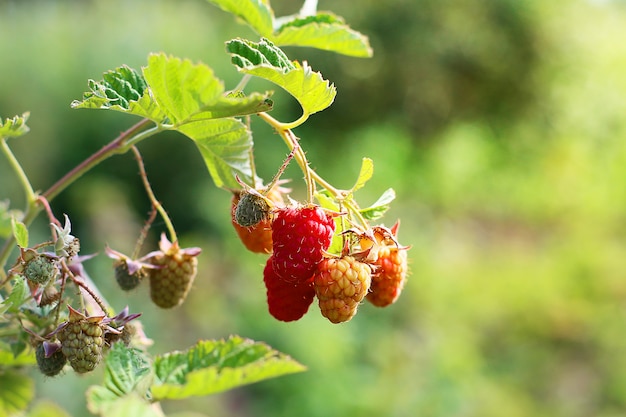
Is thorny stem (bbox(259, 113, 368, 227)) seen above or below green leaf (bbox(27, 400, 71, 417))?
above

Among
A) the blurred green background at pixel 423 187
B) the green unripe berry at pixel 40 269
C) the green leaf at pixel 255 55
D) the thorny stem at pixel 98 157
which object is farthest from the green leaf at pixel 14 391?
the blurred green background at pixel 423 187

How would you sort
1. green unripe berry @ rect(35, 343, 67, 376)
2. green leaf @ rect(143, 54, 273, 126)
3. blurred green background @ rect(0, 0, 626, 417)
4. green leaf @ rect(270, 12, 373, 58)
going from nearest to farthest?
green leaf @ rect(143, 54, 273, 126) < green unripe berry @ rect(35, 343, 67, 376) < green leaf @ rect(270, 12, 373, 58) < blurred green background @ rect(0, 0, 626, 417)

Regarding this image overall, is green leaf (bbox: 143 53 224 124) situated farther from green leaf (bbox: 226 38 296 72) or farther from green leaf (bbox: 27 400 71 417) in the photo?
green leaf (bbox: 27 400 71 417)

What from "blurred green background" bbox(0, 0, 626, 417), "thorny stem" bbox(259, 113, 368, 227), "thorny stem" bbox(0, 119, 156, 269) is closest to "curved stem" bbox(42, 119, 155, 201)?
"thorny stem" bbox(0, 119, 156, 269)

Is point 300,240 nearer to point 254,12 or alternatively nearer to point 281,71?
point 281,71

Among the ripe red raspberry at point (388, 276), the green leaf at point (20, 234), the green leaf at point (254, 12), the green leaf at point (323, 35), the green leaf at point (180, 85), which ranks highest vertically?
the green leaf at point (323, 35)

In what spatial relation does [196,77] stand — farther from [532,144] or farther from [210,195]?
[532,144]

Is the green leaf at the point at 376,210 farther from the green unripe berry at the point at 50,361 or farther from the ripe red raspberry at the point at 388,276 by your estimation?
the green unripe berry at the point at 50,361
